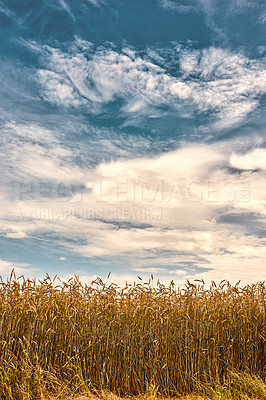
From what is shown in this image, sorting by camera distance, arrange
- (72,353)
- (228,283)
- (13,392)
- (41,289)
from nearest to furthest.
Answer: (13,392)
(72,353)
(41,289)
(228,283)

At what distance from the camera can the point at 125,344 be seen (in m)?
5.73

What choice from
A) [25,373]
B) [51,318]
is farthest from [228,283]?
[25,373]

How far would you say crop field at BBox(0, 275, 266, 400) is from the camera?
550cm

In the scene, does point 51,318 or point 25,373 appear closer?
point 25,373

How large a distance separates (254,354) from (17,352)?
167 inches

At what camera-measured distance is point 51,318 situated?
574 cm

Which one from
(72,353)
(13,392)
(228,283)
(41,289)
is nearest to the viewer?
(13,392)

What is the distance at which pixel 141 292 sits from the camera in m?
6.34

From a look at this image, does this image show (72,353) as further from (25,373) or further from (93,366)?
(25,373)

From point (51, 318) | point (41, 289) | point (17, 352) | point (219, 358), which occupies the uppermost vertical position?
point (41, 289)

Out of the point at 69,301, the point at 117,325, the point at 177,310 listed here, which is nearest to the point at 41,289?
the point at 69,301

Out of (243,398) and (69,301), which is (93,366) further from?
(243,398)

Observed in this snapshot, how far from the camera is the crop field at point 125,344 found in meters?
5.50

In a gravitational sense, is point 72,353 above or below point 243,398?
above
